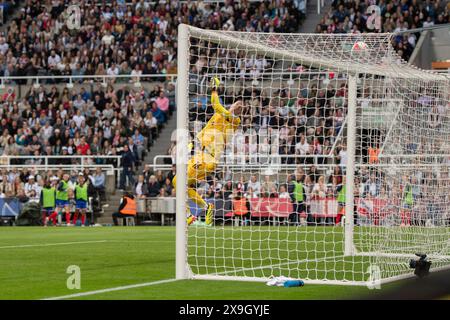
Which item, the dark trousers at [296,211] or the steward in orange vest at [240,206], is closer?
the dark trousers at [296,211]

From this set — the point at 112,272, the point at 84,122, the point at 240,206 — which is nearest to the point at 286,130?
the point at 240,206

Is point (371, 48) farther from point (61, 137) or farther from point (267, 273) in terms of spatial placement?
point (61, 137)

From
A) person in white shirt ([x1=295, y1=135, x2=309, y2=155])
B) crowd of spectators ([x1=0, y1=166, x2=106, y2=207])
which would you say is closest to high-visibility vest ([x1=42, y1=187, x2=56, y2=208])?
crowd of spectators ([x1=0, y1=166, x2=106, y2=207])

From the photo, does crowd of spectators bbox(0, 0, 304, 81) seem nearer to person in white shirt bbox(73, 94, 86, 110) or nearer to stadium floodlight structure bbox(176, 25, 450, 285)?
person in white shirt bbox(73, 94, 86, 110)

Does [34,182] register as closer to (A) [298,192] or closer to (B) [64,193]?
(B) [64,193]

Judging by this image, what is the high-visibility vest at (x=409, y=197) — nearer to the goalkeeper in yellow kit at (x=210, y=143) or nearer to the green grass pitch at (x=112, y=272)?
the green grass pitch at (x=112, y=272)

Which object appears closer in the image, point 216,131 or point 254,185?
point 216,131

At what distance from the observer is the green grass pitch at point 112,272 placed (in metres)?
9.65

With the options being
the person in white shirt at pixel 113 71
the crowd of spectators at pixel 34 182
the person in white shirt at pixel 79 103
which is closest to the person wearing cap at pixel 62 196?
the crowd of spectators at pixel 34 182

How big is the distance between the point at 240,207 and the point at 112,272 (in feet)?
45.4

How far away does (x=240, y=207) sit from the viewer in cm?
2591

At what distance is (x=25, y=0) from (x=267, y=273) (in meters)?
35.0

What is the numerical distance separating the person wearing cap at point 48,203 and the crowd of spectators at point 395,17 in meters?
11.4
